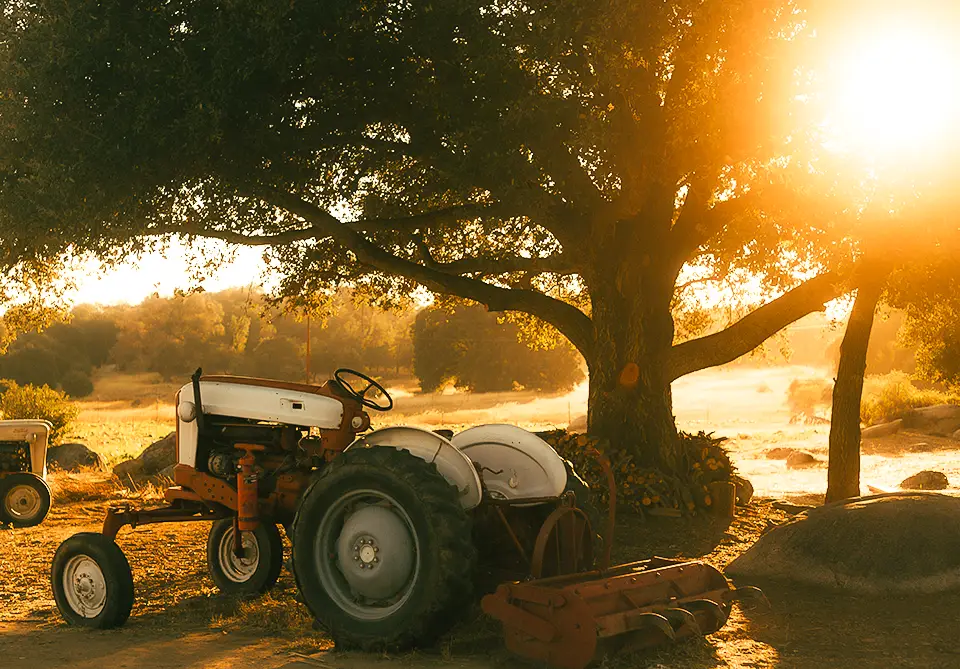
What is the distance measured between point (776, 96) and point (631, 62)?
1608 mm

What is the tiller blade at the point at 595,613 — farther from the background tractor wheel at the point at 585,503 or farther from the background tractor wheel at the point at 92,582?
the background tractor wheel at the point at 92,582

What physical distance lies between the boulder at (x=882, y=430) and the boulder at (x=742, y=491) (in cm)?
1843

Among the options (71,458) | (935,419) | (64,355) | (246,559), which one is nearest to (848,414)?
(246,559)

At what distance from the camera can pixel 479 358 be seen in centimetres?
7019

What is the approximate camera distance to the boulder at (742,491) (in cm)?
1484

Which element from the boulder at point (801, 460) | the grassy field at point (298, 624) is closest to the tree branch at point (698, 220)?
the grassy field at point (298, 624)

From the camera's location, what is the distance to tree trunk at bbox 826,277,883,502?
15.1m

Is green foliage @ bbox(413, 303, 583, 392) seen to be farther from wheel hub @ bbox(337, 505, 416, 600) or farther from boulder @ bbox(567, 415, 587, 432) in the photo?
wheel hub @ bbox(337, 505, 416, 600)


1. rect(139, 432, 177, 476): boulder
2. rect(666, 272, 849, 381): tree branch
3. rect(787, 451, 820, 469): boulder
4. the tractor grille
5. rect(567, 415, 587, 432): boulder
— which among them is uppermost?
rect(666, 272, 849, 381): tree branch

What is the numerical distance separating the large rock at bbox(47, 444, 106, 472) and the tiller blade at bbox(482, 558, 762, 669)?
Answer: 1748 cm

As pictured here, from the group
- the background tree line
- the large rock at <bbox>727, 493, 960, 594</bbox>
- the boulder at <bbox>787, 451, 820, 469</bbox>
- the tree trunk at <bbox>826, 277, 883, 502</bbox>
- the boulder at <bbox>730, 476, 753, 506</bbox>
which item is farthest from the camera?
the background tree line

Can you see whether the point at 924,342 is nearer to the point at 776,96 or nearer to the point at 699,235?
the point at 699,235

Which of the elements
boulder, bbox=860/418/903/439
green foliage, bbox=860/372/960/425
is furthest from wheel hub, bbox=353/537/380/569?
green foliage, bbox=860/372/960/425

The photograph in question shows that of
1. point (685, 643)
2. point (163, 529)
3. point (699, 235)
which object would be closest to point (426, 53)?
point (699, 235)
